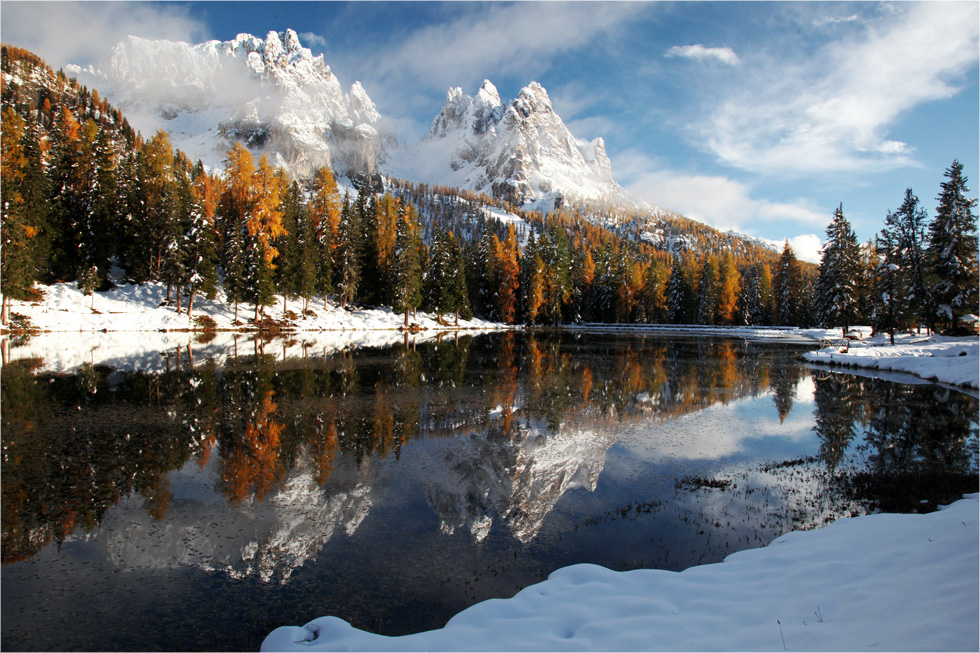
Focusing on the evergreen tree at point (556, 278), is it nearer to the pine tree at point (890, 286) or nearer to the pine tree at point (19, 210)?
the pine tree at point (890, 286)

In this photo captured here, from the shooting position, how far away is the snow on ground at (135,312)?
40.2 meters

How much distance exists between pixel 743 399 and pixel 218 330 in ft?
147

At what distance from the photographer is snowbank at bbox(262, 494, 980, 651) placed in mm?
4145

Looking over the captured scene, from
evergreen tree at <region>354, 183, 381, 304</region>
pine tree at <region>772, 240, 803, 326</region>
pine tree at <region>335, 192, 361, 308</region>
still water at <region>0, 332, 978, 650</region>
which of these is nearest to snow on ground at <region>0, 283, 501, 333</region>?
pine tree at <region>335, 192, 361, 308</region>

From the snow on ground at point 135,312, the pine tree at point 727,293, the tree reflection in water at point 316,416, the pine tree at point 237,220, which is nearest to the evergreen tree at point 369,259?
the snow on ground at point 135,312

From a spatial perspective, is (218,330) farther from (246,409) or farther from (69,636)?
(69,636)

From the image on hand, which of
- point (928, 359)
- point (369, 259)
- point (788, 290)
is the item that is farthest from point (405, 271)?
point (788, 290)

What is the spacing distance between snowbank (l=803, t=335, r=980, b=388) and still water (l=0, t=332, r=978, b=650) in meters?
7.81

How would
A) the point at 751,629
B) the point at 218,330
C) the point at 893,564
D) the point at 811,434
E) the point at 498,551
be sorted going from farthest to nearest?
the point at 218,330
the point at 811,434
the point at 498,551
the point at 893,564
the point at 751,629

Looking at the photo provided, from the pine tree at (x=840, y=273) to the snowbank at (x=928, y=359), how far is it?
14.6m

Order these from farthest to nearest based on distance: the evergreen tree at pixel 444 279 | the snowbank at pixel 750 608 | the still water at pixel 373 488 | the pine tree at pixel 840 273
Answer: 1. the evergreen tree at pixel 444 279
2. the pine tree at pixel 840 273
3. the still water at pixel 373 488
4. the snowbank at pixel 750 608

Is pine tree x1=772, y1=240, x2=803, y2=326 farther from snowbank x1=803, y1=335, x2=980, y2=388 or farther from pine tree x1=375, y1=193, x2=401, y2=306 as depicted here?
pine tree x1=375, y1=193, x2=401, y2=306

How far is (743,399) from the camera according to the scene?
20078mm

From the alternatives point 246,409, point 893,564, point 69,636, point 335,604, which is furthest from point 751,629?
point 246,409
